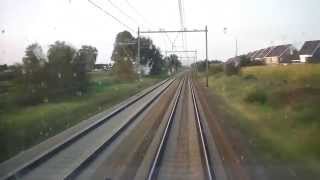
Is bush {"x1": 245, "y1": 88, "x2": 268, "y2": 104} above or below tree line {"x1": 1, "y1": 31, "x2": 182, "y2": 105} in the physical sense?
below

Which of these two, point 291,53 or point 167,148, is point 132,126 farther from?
point 291,53

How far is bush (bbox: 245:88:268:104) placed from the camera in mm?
33094

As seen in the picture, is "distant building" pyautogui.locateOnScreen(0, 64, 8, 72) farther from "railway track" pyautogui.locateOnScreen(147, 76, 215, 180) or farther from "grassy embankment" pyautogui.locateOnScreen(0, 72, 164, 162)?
"railway track" pyautogui.locateOnScreen(147, 76, 215, 180)

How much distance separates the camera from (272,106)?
29.3 m

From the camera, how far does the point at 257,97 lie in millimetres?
34281

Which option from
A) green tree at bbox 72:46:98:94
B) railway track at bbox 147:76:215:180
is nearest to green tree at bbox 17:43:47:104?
green tree at bbox 72:46:98:94

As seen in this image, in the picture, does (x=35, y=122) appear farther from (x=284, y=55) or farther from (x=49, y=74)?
(x=284, y=55)

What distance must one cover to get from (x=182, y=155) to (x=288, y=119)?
9296 mm

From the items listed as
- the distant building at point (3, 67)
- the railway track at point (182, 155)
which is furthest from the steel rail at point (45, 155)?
the distant building at point (3, 67)

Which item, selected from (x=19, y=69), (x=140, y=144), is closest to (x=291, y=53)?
(x=19, y=69)

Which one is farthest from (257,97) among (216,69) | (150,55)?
(150,55)

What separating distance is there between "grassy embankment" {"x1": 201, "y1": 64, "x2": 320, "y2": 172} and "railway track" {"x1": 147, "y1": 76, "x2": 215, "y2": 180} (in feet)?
6.50

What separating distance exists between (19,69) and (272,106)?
1624 cm

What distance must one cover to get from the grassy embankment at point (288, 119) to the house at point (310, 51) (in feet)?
88.2
